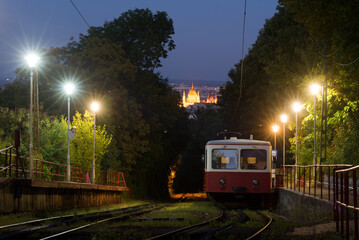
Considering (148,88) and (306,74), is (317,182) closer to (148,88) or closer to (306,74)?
(306,74)

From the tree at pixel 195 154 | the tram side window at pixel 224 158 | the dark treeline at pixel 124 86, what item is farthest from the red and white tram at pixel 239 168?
the tree at pixel 195 154

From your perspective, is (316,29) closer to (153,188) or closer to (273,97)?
(273,97)

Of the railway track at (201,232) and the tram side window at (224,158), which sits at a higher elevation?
the tram side window at (224,158)

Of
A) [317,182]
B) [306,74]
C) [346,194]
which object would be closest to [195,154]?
[306,74]

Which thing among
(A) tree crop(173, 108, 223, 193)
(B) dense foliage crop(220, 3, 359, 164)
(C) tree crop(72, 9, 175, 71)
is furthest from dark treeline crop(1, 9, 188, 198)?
(A) tree crop(173, 108, 223, 193)

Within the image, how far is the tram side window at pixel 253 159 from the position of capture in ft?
91.1

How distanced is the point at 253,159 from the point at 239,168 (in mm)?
814

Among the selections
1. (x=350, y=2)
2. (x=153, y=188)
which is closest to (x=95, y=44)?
(x=153, y=188)

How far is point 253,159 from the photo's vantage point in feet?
91.5

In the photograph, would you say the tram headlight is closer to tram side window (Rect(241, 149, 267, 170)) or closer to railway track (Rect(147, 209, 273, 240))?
tram side window (Rect(241, 149, 267, 170))

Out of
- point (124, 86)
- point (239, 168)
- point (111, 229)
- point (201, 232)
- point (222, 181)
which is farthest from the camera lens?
point (124, 86)

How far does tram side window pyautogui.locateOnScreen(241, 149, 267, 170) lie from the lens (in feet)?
91.1

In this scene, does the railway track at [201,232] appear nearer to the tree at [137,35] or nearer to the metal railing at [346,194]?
the metal railing at [346,194]

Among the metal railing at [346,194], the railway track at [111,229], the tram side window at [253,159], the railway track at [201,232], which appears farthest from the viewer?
the tram side window at [253,159]
